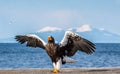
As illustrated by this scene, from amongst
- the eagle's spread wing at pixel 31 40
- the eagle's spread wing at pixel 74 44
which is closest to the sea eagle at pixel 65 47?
the eagle's spread wing at pixel 74 44

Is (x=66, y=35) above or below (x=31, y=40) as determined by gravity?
above

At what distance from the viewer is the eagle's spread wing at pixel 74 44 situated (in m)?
25.4

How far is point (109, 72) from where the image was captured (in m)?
25.6

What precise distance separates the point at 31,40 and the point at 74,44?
2.72m

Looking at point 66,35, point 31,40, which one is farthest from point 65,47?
point 31,40

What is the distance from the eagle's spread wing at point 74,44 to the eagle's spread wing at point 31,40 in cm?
127

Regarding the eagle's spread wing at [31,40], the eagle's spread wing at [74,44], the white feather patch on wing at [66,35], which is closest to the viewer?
the white feather patch on wing at [66,35]

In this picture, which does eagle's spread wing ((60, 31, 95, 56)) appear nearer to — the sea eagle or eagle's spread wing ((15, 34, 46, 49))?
A: the sea eagle

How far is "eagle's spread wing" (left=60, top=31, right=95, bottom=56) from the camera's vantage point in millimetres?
25359

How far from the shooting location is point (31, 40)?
2769 cm

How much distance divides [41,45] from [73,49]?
1637mm

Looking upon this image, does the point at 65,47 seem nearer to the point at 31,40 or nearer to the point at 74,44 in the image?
the point at 74,44

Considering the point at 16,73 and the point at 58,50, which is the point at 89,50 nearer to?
the point at 58,50

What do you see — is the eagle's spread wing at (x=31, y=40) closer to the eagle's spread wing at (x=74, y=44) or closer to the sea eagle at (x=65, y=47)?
the sea eagle at (x=65, y=47)
